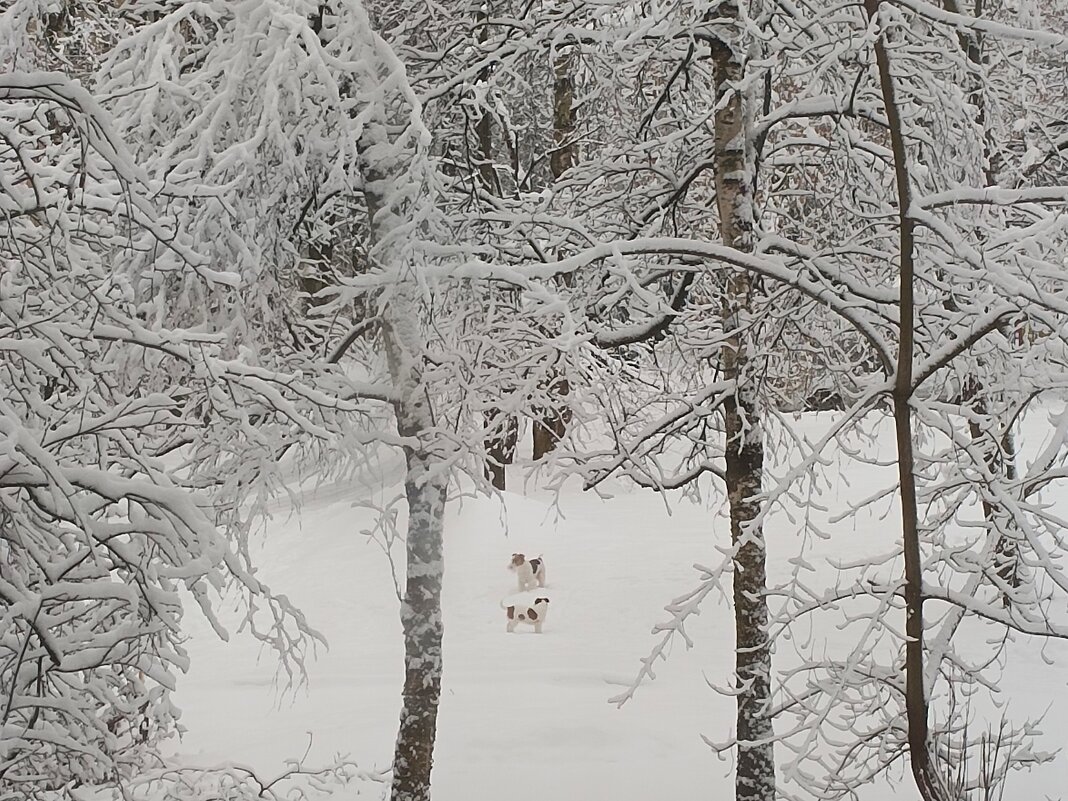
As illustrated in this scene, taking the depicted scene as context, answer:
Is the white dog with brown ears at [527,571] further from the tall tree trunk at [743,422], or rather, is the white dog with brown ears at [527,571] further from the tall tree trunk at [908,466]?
the tall tree trunk at [908,466]

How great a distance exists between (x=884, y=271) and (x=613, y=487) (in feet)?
36.1

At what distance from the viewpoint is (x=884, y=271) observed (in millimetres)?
7020

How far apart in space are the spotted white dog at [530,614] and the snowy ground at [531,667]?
16 centimetres

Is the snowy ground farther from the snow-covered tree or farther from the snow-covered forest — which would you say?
the snow-covered tree

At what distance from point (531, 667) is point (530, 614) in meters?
1.30

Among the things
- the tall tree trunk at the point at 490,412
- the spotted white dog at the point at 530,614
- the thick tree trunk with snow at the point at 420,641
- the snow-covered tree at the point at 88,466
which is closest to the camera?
the snow-covered tree at the point at 88,466

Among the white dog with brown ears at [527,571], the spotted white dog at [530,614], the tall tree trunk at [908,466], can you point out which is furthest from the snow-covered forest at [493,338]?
the white dog with brown ears at [527,571]

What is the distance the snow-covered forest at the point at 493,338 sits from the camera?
3.86 meters

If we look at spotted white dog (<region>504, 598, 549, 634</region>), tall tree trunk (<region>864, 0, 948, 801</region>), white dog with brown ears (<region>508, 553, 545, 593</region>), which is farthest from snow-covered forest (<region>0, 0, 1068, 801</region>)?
white dog with brown ears (<region>508, 553, 545, 593</region>)

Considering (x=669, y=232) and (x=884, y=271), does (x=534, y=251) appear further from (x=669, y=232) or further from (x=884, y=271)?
(x=884, y=271)

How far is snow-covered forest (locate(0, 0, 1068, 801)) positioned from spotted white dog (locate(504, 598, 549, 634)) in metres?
1.98

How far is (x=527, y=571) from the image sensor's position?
12.8 meters

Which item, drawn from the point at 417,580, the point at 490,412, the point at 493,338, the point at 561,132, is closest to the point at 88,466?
the point at 493,338

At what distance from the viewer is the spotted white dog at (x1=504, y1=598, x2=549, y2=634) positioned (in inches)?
479
